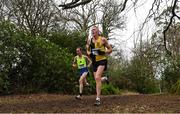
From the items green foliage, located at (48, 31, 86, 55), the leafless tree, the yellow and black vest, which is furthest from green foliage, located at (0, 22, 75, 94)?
the leafless tree

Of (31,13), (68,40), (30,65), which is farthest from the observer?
(31,13)

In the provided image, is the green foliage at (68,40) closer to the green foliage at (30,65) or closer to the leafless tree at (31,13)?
the green foliage at (30,65)

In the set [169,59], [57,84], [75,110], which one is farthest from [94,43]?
[169,59]

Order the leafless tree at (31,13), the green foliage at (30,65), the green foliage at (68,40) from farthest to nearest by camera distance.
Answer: the leafless tree at (31,13) → the green foliage at (68,40) → the green foliage at (30,65)

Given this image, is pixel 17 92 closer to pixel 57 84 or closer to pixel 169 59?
pixel 57 84

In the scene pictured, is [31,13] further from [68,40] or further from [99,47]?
[99,47]

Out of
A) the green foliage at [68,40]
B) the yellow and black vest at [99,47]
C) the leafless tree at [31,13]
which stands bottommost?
the yellow and black vest at [99,47]

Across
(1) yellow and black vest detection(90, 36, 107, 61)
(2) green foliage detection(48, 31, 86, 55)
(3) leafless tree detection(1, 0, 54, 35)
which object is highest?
(3) leafless tree detection(1, 0, 54, 35)

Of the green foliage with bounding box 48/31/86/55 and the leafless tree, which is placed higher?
the leafless tree

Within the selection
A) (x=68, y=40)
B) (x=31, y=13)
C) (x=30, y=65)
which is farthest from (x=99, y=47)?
(x=31, y=13)

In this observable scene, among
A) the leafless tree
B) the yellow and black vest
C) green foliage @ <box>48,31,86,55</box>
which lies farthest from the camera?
the leafless tree

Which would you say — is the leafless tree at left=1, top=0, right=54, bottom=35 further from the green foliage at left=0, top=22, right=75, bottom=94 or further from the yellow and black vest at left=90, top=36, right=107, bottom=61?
the yellow and black vest at left=90, top=36, right=107, bottom=61

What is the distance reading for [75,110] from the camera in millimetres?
10344

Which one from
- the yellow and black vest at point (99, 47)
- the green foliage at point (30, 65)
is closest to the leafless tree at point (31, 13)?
the green foliage at point (30, 65)
